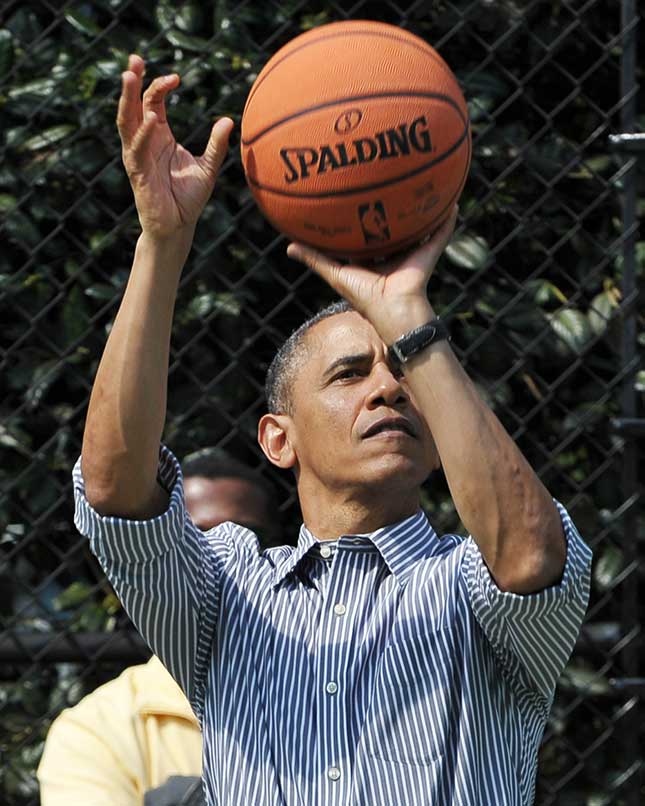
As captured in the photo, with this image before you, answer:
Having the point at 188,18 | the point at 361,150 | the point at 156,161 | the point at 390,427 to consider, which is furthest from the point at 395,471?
the point at 188,18

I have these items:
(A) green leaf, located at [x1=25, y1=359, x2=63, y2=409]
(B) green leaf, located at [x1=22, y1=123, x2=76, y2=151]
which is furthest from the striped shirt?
(B) green leaf, located at [x1=22, y1=123, x2=76, y2=151]

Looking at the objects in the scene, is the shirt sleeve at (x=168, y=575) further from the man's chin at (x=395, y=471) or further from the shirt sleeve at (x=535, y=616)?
the shirt sleeve at (x=535, y=616)

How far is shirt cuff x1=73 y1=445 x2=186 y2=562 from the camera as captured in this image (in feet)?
7.66

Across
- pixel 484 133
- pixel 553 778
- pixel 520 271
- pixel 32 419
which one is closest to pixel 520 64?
pixel 484 133

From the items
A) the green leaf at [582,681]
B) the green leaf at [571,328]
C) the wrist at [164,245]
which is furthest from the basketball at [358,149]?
the green leaf at [582,681]

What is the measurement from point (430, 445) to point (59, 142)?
1856 millimetres

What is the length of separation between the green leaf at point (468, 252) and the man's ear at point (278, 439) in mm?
1258

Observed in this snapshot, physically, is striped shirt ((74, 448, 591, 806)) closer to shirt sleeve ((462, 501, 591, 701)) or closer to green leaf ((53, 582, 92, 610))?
shirt sleeve ((462, 501, 591, 701))

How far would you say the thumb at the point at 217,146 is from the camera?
243cm

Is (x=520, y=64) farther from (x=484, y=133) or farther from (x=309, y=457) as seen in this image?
(x=309, y=457)

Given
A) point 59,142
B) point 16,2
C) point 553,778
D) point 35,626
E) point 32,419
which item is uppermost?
point 16,2

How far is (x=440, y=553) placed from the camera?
2.60 m

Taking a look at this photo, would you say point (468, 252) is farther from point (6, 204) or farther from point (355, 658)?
point (355, 658)

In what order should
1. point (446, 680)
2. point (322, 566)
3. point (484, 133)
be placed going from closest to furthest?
point (446, 680) < point (322, 566) < point (484, 133)
